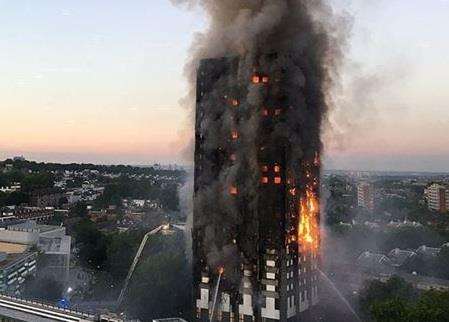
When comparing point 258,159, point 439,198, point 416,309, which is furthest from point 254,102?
point 439,198

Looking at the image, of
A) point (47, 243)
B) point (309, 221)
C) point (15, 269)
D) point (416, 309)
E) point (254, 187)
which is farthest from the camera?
point (47, 243)

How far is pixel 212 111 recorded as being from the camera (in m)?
47.4

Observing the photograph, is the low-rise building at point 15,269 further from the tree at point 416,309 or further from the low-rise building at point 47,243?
the tree at point 416,309

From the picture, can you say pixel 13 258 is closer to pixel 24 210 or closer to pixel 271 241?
pixel 271 241

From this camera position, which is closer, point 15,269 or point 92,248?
point 15,269

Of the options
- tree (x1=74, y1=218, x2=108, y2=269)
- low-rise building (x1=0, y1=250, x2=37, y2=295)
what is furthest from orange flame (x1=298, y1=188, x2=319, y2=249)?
tree (x1=74, y1=218, x2=108, y2=269)

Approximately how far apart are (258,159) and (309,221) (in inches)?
327

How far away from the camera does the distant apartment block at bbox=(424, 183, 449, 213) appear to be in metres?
182

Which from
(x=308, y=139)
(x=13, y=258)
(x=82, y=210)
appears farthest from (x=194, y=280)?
(x=82, y=210)

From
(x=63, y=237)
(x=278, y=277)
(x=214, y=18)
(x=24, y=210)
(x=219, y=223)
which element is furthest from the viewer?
(x=24, y=210)

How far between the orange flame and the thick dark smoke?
6.67ft

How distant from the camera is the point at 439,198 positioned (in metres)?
184

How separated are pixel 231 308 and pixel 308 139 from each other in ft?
52.9

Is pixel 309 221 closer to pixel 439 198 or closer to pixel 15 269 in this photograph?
pixel 15 269
